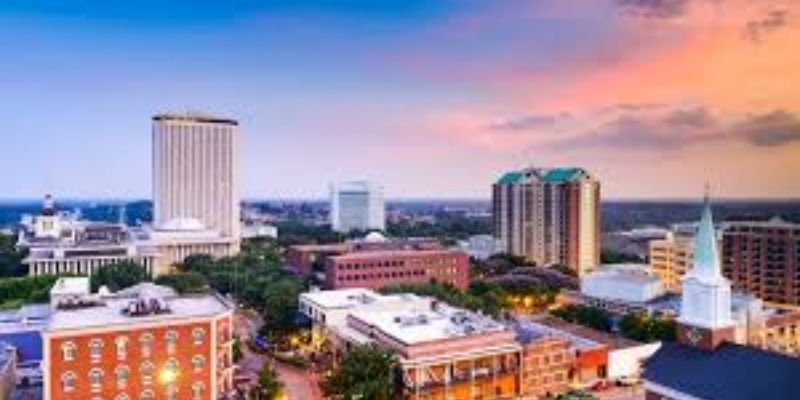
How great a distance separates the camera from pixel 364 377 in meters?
45.8

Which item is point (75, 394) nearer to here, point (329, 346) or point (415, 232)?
point (329, 346)

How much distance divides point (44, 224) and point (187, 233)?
23.2 m

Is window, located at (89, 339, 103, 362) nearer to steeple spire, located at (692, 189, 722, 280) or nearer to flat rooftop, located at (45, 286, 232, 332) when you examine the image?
flat rooftop, located at (45, 286, 232, 332)

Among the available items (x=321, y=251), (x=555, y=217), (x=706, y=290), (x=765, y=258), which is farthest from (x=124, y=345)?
(x=555, y=217)

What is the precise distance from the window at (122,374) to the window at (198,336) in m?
4.26

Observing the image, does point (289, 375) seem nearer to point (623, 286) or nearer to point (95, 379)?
point (95, 379)

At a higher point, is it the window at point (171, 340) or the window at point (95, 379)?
the window at point (171, 340)

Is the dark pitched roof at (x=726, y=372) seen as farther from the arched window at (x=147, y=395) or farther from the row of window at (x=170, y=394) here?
the arched window at (x=147, y=395)

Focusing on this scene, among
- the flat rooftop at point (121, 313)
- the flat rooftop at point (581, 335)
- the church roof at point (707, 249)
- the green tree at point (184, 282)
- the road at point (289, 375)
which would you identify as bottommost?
the road at point (289, 375)

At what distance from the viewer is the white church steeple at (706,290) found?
4212 centimetres

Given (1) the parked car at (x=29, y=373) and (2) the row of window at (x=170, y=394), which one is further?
(1) the parked car at (x=29, y=373)

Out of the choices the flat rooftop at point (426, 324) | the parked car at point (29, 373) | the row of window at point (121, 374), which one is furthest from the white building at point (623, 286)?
the parked car at point (29, 373)

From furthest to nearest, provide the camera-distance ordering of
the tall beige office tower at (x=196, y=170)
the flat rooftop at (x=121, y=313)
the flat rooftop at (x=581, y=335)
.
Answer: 1. the tall beige office tower at (x=196, y=170)
2. the flat rooftop at (x=581, y=335)
3. the flat rooftop at (x=121, y=313)

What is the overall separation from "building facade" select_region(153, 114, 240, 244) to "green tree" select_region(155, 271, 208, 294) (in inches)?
2725
